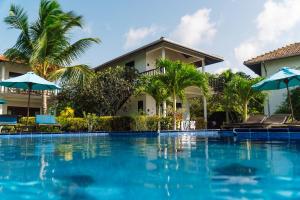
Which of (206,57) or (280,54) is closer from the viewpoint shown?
(280,54)

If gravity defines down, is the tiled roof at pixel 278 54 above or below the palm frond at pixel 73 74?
above

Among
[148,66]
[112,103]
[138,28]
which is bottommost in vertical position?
[112,103]

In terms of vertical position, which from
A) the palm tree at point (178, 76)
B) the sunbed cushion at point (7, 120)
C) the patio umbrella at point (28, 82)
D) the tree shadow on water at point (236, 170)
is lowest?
the tree shadow on water at point (236, 170)

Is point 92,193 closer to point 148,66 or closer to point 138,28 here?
point 138,28

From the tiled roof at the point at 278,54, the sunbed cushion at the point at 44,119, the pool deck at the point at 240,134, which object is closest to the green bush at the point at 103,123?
the pool deck at the point at 240,134

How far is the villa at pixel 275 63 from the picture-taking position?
2028cm

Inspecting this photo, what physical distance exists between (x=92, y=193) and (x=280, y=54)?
67.1 feet

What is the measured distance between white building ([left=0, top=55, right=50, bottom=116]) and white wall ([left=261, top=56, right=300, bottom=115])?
17.1m

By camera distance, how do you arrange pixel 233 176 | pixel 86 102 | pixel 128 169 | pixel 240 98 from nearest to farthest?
pixel 233 176 → pixel 128 169 → pixel 240 98 → pixel 86 102

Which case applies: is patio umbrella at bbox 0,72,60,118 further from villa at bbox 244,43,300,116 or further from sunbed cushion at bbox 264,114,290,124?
villa at bbox 244,43,300,116

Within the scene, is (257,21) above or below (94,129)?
above

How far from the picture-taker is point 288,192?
309cm

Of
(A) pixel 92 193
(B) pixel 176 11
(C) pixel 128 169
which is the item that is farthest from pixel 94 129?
(A) pixel 92 193

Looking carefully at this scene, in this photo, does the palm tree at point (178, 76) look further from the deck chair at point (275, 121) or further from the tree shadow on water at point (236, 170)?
the tree shadow on water at point (236, 170)
